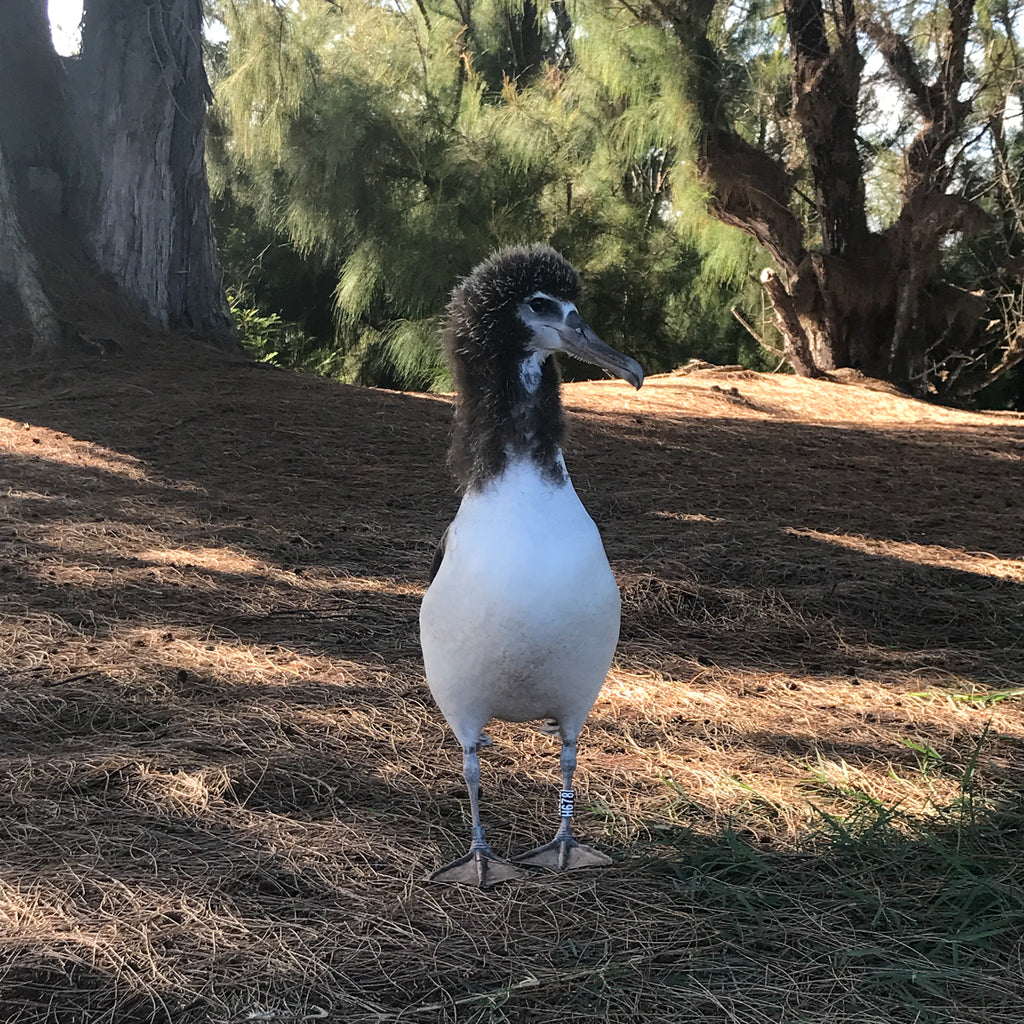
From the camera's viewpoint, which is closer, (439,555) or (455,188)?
(439,555)

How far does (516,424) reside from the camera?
2.27m

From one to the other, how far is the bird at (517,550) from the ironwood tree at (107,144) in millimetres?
6525

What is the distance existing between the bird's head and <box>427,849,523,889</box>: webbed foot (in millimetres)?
1121

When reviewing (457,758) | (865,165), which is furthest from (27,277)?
(865,165)

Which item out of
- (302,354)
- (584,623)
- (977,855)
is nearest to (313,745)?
(584,623)

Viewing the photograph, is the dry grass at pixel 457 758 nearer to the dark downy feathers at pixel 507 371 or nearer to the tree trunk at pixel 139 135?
the dark downy feathers at pixel 507 371

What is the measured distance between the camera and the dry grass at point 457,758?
6.39 feet

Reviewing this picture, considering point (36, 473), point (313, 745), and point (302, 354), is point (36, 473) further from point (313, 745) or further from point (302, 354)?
point (302, 354)

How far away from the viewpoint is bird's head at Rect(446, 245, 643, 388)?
228 centimetres

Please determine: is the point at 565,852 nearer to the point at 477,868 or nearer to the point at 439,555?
the point at 477,868

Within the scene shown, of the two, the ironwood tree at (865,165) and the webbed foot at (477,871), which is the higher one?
the ironwood tree at (865,165)

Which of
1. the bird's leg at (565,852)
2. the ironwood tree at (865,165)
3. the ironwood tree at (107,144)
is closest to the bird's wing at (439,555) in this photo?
the bird's leg at (565,852)

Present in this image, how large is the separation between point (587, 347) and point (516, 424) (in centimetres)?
24

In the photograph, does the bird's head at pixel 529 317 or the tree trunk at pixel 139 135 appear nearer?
the bird's head at pixel 529 317
